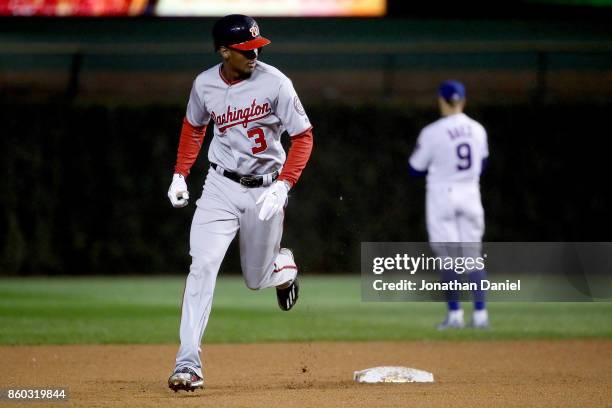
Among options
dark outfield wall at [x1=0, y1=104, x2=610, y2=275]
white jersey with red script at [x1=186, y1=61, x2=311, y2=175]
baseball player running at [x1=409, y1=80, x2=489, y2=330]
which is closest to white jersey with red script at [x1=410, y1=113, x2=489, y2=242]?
baseball player running at [x1=409, y1=80, x2=489, y2=330]

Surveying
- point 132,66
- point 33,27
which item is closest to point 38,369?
point 132,66

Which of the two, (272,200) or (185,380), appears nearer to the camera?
(185,380)

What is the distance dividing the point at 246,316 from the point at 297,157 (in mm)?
5516

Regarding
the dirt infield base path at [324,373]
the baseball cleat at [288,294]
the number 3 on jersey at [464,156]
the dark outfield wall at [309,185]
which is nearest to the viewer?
the dirt infield base path at [324,373]

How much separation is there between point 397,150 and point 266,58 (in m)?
3.42

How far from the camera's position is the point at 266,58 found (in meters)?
19.7

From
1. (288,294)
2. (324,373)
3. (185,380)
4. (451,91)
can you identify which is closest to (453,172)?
→ (451,91)

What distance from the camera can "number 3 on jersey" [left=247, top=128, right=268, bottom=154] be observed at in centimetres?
720

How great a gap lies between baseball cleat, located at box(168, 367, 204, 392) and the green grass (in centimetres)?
357

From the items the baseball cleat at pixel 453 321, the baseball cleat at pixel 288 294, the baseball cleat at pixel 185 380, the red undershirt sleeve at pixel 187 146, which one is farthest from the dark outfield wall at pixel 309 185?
the baseball cleat at pixel 185 380

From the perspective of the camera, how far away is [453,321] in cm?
1122

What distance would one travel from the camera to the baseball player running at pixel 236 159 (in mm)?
7027

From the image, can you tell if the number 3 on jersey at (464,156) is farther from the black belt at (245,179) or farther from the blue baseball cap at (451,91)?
the black belt at (245,179)

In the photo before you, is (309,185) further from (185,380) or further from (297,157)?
(185,380)
